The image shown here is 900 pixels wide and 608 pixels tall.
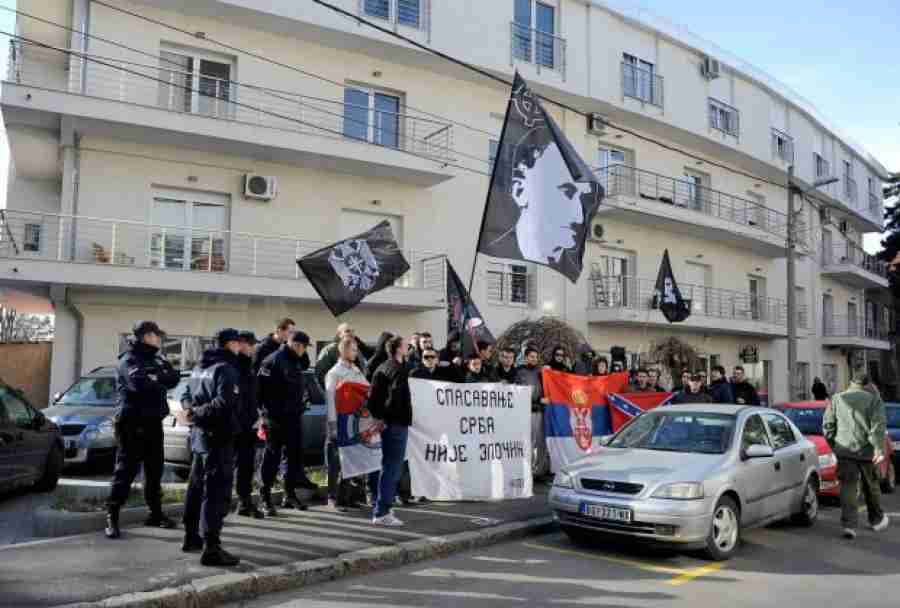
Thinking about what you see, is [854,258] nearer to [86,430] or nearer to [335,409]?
[335,409]

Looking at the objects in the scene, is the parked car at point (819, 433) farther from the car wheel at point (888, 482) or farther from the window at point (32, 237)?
the window at point (32, 237)

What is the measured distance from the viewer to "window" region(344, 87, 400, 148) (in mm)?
18109

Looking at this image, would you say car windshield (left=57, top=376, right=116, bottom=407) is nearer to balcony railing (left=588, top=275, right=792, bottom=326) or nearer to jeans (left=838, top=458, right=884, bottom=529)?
jeans (left=838, top=458, right=884, bottom=529)

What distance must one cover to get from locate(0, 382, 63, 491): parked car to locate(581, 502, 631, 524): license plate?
21.4 feet

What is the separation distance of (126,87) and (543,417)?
36.7 ft

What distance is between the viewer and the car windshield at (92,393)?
462 inches

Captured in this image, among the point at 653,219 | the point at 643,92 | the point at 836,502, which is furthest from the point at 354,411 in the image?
the point at 643,92

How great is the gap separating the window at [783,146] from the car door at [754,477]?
24391 millimetres

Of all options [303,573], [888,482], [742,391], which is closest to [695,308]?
[742,391]

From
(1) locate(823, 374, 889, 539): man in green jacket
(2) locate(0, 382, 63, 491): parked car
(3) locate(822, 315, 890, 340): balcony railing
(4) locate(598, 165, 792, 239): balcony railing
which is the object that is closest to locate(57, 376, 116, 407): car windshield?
(2) locate(0, 382, 63, 491): parked car

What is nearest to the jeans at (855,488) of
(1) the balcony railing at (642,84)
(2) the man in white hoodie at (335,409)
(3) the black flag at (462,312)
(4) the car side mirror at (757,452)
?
(4) the car side mirror at (757,452)

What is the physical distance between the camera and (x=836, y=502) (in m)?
10.8

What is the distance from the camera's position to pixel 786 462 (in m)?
8.41

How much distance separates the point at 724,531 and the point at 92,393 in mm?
9789
